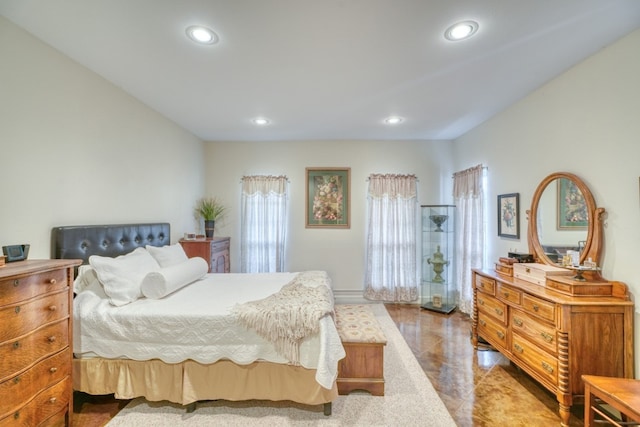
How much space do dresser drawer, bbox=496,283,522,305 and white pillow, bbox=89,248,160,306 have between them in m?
3.14

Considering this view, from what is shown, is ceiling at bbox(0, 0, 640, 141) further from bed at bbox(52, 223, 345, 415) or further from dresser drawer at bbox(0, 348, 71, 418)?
dresser drawer at bbox(0, 348, 71, 418)

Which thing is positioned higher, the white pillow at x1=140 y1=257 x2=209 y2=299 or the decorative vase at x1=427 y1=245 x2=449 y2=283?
the white pillow at x1=140 y1=257 x2=209 y2=299

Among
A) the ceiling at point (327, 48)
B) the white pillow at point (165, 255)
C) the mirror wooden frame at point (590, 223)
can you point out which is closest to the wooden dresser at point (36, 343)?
the white pillow at point (165, 255)

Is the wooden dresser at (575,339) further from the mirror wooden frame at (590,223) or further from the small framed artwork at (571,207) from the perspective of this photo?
the small framed artwork at (571,207)

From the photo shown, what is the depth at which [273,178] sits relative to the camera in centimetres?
433

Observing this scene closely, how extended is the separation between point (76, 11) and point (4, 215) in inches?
53.7

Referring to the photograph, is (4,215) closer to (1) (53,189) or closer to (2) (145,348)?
(1) (53,189)

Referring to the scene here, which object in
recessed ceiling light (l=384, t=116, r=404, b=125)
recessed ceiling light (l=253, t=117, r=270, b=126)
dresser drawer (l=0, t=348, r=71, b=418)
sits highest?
recessed ceiling light (l=384, t=116, r=404, b=125)

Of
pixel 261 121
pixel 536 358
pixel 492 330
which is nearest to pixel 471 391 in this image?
pixel 536 358

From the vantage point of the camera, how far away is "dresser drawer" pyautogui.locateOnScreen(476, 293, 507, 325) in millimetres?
2414

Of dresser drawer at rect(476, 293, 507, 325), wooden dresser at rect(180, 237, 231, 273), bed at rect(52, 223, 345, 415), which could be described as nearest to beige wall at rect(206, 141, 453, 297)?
wooden dresser at rect(180, 237, 231, 273)

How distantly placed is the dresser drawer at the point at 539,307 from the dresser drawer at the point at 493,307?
28 cm

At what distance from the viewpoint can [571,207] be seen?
7.40 feet

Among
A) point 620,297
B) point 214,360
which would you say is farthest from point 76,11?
point 620,297
